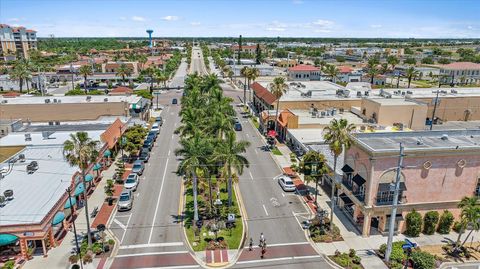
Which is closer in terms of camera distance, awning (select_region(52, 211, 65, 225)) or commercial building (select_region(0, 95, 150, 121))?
awning (select_region(52, 211, 65, 225))

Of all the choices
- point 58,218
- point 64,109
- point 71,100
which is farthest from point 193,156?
point 71,100

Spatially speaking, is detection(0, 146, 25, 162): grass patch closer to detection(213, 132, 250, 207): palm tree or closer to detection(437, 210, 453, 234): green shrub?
detection(213, 132, 250, 207): palm tree

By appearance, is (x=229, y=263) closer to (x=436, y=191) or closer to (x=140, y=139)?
(x=436, y=191)

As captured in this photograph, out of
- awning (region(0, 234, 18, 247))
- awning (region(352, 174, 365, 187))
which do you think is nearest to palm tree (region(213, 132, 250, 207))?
awning (region(352, 174, 365, 187))

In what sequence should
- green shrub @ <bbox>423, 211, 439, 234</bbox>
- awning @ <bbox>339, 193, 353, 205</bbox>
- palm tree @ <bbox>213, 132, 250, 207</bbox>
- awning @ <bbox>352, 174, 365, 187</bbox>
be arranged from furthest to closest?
awning @ <bbox>339, 193, 353, 205</bbox> < palm tree @ <bbox>213, 132, 250, 207</bbox> < green shrub @ <bbox>423, 211, 439, 234</bbox> < awning @ <bbox>352, 174, 365, 187</bbox>

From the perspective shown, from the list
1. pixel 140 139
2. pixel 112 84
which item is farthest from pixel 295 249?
pixel 112 84

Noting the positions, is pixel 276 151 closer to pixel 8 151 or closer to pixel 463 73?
pixel 8 151

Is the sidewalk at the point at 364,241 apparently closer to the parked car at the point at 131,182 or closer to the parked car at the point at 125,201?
the parked car at the point at 125,201
